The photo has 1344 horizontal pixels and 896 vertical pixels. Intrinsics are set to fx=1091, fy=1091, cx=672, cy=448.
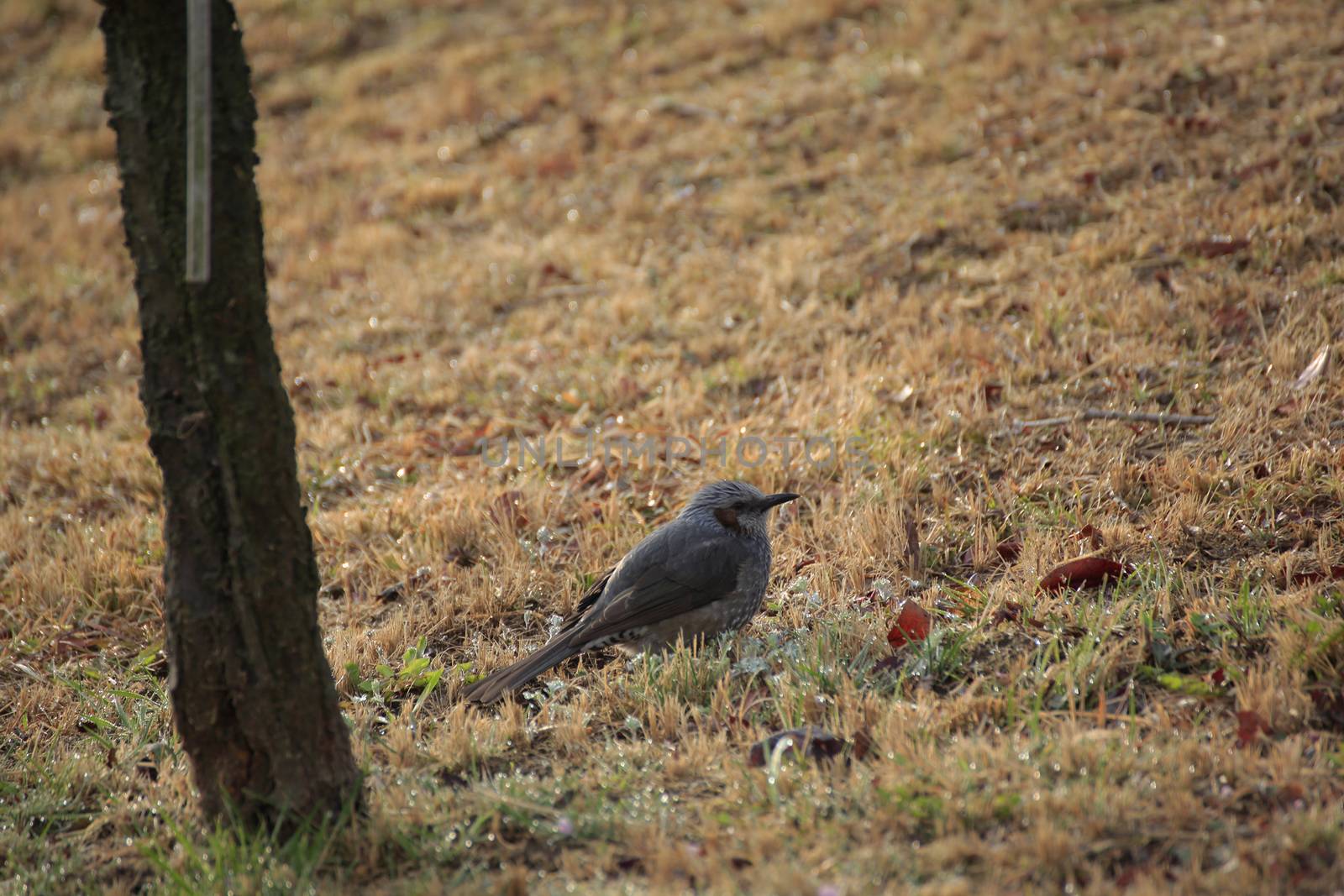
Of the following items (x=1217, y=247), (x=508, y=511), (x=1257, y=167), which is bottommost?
(x=508, y=511)

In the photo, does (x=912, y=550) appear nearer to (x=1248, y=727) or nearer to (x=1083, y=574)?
(x=1083, y=574)

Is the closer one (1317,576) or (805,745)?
(805,745)

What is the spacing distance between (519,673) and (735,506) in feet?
4.36

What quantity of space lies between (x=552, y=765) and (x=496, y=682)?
638 mm

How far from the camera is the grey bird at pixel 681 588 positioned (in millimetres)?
4848

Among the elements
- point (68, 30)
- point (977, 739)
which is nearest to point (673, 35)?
point (68, 30)

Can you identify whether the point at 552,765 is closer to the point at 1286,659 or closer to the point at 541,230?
the point at 1286,659

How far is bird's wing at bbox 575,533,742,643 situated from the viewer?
15.9 ft

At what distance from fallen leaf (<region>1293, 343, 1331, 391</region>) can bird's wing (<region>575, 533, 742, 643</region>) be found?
329cm

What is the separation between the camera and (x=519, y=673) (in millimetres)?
4637

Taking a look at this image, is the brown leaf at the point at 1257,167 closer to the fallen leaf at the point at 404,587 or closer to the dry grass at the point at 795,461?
the dry grass at the point at 795,461

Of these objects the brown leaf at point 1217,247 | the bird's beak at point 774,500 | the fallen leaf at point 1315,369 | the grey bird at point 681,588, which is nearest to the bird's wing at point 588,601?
the grey bird at point 681,588

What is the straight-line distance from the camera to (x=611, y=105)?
13.1 metres

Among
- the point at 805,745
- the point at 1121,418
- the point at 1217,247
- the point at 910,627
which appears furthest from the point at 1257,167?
the point at 805,745
